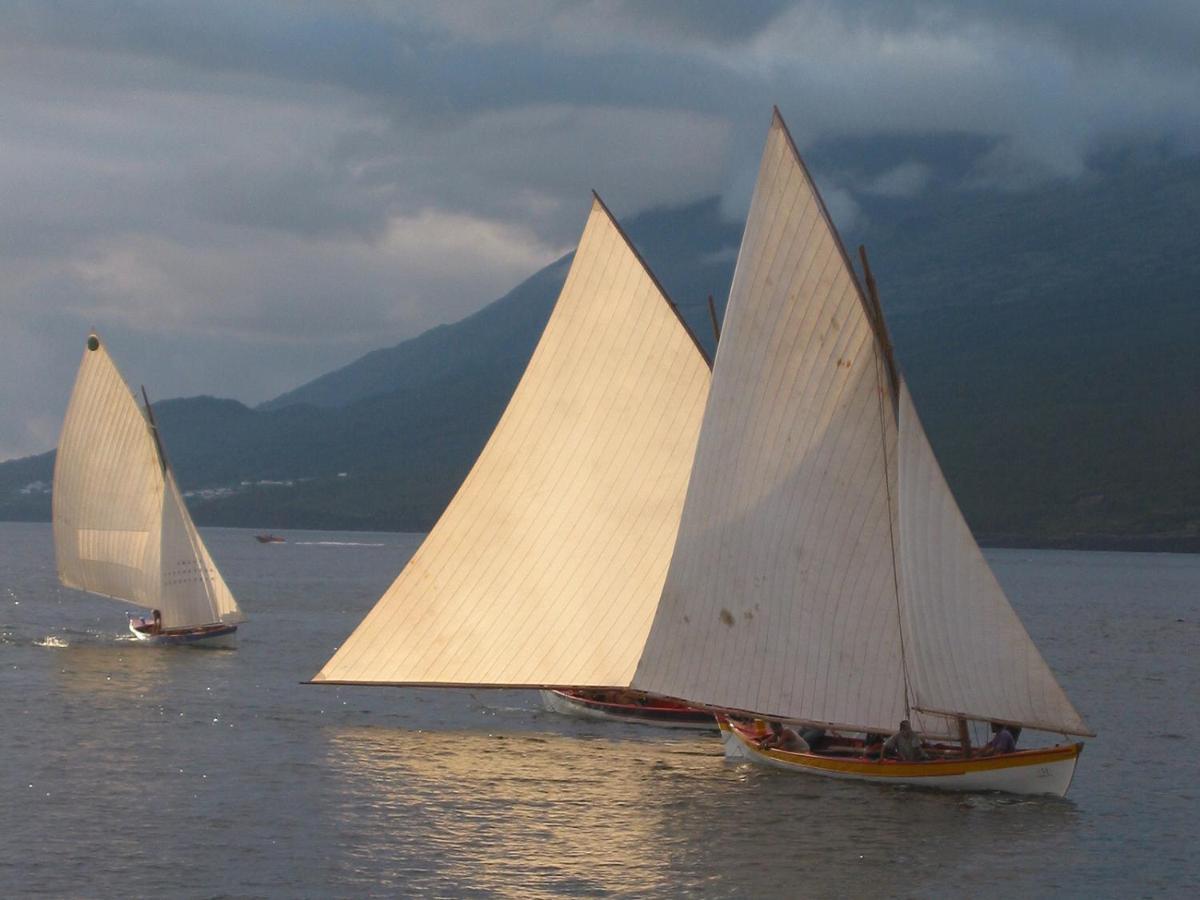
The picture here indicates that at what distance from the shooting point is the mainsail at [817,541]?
129 feet

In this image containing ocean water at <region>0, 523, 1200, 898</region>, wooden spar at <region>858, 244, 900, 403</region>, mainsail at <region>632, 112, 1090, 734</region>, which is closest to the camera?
ocean water at <region>0, 523, 1200, 898</region>

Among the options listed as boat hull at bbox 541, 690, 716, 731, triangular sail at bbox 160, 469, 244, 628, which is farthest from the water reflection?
triangular sail at bbox 160, 469, 244, 628

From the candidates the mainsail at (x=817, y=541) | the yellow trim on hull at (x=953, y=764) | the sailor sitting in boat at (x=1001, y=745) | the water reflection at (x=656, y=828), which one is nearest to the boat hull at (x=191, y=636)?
the water reflection at (x=656, y=828)

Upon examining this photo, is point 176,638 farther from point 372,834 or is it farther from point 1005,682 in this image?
point 1005,682

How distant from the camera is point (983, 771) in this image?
137 ft

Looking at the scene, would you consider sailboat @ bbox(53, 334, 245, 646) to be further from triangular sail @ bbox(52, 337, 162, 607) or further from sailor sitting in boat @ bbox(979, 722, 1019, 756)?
sailor sitting in boat @ bbox(979, 722, 1019, 756)

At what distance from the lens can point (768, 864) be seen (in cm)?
3775

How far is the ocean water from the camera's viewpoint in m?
36.4

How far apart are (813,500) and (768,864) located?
831cm

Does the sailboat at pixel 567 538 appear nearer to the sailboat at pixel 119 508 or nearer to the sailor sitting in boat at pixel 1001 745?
the sailor sitting in boat at pixel 1001 745

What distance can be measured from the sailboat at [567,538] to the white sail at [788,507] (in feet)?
19.5

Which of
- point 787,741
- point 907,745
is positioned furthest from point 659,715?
point 907,745

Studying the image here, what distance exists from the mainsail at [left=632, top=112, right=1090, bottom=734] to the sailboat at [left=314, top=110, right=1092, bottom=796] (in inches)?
1.6

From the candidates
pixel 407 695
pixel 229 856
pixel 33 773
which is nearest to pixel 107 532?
pixel 407 695
